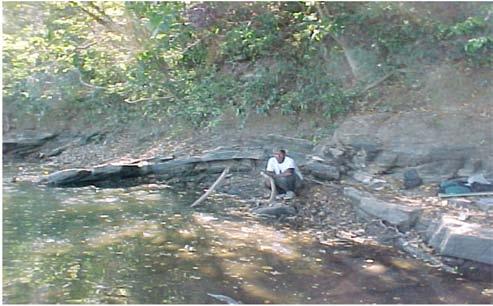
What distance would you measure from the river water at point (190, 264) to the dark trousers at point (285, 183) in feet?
2.33

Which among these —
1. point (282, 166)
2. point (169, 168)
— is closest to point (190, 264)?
point (282, 166)

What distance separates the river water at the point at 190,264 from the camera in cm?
466

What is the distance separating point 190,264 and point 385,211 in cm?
→ 227

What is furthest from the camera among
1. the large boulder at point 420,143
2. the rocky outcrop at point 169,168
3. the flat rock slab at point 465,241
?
the rocky outcrop at point 169,168

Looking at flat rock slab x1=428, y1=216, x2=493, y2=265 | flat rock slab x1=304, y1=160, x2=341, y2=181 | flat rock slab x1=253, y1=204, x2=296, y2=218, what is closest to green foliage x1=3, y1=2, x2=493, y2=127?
flat rock slab x1=304, y1=160, x2=341, y2=181

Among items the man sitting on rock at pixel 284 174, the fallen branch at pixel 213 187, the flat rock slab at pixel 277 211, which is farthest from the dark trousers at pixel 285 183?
the fallen branch at pixel 213 187

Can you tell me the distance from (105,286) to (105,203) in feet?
10.6

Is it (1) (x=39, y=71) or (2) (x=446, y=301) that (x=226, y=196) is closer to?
(2) (x=446, y=301)

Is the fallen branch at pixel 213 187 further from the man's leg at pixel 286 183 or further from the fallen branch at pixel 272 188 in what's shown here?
the man's leg at pixel 286 183

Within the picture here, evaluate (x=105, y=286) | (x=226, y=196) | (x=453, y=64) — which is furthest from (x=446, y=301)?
(x=453, y=64)

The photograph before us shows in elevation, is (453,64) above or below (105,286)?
above

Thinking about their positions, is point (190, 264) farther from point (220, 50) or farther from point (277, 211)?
point (220, 50)

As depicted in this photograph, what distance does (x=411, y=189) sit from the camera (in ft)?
24.6

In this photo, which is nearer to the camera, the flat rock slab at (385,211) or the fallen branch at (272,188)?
the flat rock slab at (385,211)
